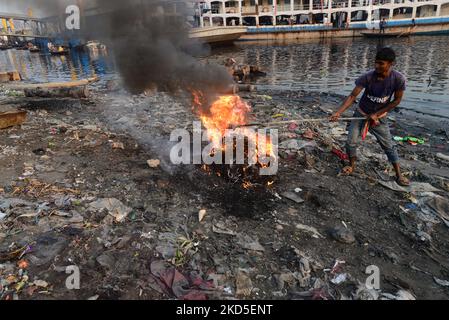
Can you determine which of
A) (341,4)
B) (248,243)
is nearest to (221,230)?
(248,243)

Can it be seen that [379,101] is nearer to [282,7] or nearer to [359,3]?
[359,3]

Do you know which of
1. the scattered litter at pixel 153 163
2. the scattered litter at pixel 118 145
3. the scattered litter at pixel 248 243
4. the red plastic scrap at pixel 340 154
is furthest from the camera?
the scattered litter at pixel 118 145

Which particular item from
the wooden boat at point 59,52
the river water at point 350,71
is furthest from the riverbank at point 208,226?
the wooden boat at point 59,52

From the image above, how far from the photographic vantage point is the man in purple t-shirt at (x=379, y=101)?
438 cm

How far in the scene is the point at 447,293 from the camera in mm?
3053

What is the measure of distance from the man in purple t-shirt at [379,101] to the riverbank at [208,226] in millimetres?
532

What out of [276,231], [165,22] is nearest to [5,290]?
[276,231]

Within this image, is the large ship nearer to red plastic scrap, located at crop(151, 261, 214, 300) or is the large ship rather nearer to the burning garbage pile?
the burning garbage pile

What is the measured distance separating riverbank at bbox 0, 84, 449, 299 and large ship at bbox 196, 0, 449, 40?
3239cm

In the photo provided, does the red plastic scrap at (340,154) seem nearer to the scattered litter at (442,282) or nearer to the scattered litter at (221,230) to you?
the scattered litter at (442,282)

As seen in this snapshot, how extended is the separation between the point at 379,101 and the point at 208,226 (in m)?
3.37

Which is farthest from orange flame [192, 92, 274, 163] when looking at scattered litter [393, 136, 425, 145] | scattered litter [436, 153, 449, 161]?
scattered litter [436, 153, 449, 161]

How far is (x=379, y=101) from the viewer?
468 centimetres
